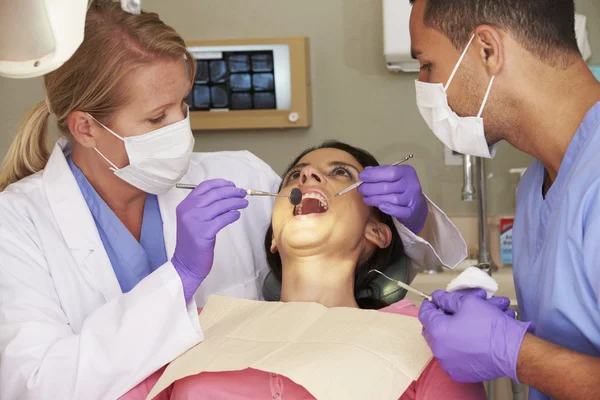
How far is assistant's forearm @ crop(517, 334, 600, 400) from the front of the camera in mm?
1144

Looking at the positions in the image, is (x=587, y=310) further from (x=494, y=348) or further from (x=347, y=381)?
(x=347, y=381)

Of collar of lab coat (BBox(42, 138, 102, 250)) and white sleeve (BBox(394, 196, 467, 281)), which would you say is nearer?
collar of lab coat (BBox(42, 138, 102, 250))

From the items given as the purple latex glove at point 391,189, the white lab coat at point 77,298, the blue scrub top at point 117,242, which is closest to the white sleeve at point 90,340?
the white lab coat at point 77,298

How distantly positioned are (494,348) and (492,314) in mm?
61

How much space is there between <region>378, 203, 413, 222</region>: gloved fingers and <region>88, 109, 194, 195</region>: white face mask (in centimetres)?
52

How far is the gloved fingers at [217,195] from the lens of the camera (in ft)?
5.40

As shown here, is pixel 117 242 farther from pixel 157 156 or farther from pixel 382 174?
pixel 382 174

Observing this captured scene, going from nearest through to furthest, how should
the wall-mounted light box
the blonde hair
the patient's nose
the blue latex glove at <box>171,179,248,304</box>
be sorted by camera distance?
the blue latex glove at <box>171,179,248,304</box> → the blonde hair → the patient's nose → the wall-mounted light box

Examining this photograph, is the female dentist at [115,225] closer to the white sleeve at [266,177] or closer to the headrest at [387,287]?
the headrest at [387,287]

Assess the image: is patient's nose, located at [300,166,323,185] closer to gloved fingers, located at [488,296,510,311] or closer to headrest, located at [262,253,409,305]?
headrest, located at [262,253,409,305]

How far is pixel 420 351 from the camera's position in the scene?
58.6 inches

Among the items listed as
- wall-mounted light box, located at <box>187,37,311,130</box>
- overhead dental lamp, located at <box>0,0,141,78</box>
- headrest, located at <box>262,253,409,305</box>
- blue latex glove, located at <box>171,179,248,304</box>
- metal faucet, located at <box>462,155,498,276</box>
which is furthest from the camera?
wall-mounted light box, located at <box>187,37,311,130</box>

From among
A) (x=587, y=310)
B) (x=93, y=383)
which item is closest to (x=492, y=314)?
(x=587, y=310)

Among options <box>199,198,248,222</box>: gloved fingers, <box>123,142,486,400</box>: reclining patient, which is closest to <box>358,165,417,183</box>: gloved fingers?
<box>123,142,486,400</box>: reclining patient
